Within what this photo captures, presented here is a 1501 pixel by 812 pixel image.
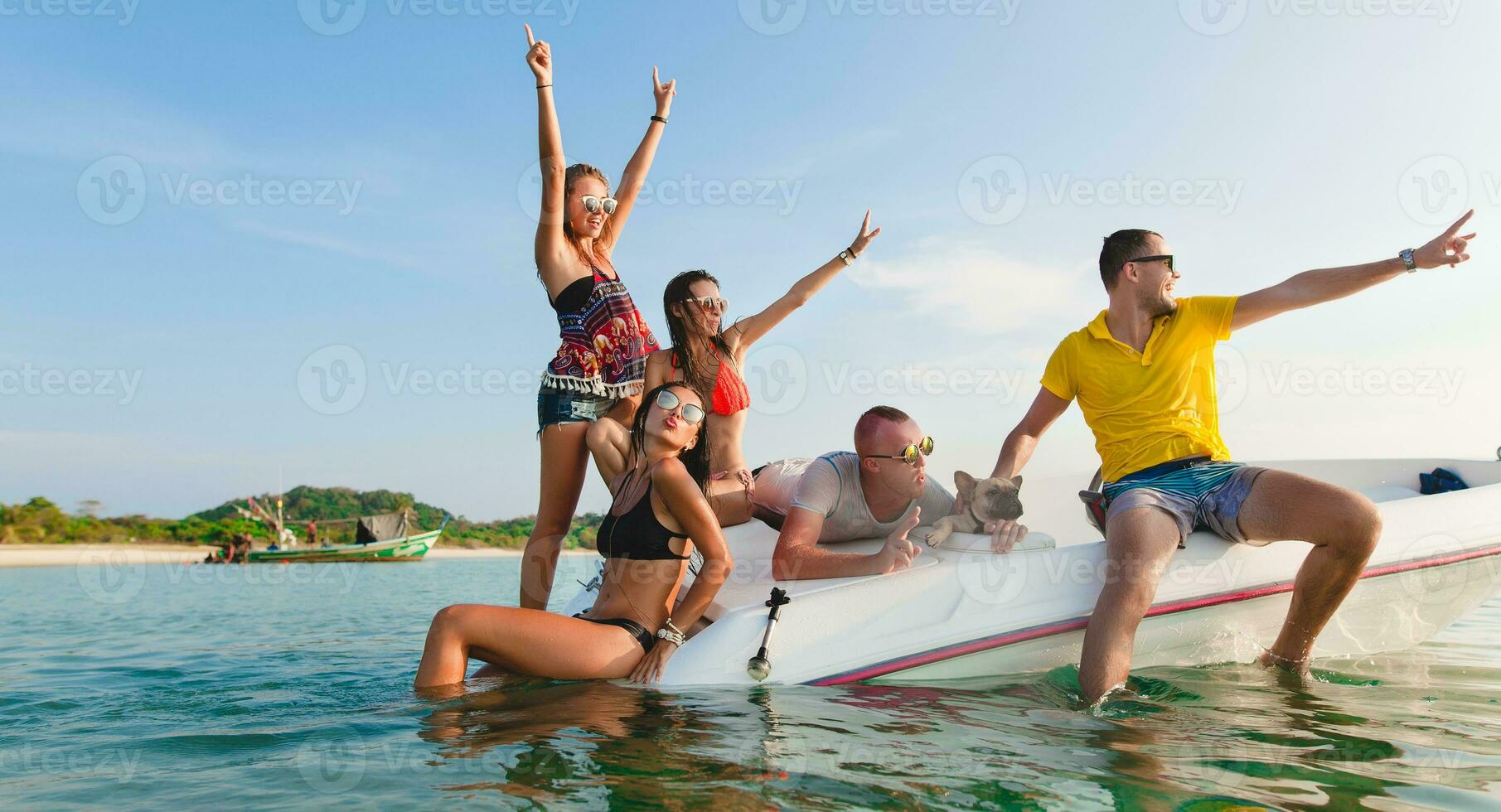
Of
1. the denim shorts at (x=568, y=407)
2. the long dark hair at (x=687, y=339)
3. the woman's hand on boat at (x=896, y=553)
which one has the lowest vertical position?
the woman's hand on boat at (x=896, y=553)

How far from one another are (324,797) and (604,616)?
1205 millimetres

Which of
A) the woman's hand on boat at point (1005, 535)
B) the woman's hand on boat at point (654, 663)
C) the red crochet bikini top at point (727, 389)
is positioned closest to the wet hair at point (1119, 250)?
the woman's hand on boat at point (1005, 535)

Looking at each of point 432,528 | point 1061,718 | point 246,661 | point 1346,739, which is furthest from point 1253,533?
point 432,528

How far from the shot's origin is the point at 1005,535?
3.51m

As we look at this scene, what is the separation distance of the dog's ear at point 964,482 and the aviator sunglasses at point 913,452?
8.0 inches

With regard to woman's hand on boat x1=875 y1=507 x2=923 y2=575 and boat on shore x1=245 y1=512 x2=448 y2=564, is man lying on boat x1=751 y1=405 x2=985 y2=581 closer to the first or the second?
woman's hand on boat x1=875 y1=507 x2=923 y2=575

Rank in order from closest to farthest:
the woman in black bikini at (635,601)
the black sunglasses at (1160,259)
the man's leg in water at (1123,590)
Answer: the woman in black bikini at (635,601)
the man's leg in water at (1123,590)
the black sunglasses at (1160,259)

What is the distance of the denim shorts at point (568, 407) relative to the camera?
150 inches

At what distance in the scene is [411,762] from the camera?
2301 millimetres

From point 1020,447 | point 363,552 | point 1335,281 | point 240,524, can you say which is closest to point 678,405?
point 1020,447

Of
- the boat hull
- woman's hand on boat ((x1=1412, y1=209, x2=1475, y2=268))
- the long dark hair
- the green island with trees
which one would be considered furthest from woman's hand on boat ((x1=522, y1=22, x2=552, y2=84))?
the boat hull

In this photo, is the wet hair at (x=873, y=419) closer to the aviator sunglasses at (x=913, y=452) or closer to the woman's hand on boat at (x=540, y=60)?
the aviator sunglasses at (x=913, y=452)

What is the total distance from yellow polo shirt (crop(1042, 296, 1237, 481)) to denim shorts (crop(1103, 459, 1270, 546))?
78 millimetres

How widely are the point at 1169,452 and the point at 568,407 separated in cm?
241
